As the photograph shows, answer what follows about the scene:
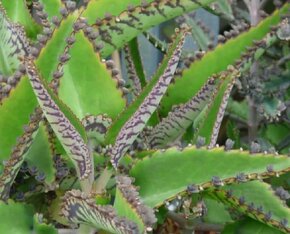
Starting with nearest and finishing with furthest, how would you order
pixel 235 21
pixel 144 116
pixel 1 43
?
pixel 144 116 → pixel 1 43 → pixel 235 21

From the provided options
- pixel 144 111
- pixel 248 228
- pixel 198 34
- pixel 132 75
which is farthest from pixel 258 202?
pixel 198 34

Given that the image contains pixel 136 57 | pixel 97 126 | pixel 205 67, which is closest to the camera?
pixel 97 126

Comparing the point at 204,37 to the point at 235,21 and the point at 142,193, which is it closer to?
the point at 235,21

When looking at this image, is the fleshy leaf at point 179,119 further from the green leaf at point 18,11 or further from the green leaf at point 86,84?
the green leaf at point 18,11

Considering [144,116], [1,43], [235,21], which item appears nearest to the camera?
[144,116]

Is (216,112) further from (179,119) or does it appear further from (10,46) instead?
(10,46)

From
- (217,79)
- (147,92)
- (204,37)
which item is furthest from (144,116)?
(204,37)
